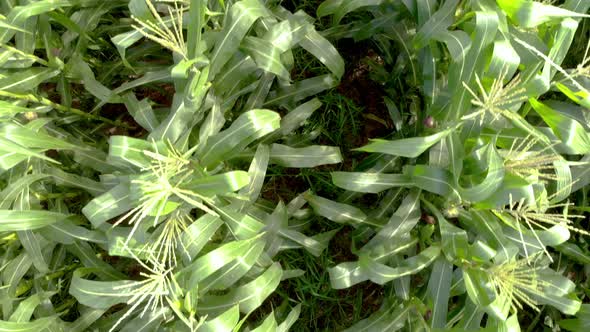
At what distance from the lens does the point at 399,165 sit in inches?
74.6

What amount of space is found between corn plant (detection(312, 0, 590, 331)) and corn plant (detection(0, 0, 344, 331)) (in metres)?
0.27

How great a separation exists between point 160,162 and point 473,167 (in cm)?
92

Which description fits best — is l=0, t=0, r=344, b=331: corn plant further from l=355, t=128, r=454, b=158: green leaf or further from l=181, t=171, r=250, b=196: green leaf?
l=355, t=128, r=454, b=158: green leaf

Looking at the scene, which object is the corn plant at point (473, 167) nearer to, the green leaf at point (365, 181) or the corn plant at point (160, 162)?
the green leaf at point (365, 181)

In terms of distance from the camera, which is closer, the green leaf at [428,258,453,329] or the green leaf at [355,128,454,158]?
the green leaf at [355,128,454,158]

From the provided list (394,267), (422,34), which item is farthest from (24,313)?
(422,34)

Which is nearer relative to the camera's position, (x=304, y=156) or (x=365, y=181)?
(x=365, y=181)

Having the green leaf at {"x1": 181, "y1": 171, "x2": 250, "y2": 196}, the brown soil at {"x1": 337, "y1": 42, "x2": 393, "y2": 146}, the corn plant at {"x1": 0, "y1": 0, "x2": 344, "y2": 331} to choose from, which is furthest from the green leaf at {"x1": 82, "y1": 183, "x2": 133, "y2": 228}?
the brown soil at {"x1": 337, "y1": 42, "x2": 393, "y2": 146}

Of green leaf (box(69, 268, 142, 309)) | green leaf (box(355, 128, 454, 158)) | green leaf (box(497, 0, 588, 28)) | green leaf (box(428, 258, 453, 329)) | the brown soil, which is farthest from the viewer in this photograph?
the brown soil

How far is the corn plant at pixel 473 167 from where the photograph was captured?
138 centimetres

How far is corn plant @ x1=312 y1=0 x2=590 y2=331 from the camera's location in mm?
1376

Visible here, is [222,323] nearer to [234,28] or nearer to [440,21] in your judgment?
[234,28]

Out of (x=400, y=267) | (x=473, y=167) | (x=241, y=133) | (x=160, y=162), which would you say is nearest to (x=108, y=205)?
(x=160, y=162)

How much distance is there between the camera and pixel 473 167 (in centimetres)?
148
